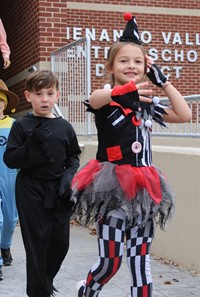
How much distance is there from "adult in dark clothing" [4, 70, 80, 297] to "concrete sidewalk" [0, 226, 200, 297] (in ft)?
2.63

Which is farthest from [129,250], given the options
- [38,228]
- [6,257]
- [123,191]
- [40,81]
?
[6,257]

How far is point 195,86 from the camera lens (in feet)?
38.0

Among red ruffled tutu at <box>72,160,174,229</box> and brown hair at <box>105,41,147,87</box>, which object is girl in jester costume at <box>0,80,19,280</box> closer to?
red ruffled tutu at <box>72,160,174,229</box>

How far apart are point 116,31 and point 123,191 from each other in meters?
7.87

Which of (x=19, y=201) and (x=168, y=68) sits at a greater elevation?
(x=168, y=68)

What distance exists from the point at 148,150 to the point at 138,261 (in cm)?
72

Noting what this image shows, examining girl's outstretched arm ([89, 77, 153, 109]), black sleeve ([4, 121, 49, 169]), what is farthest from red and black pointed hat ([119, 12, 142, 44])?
black sleeve ([4, 121, 49, 169])

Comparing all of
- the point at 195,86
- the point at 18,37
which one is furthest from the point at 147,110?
the point at 195,86

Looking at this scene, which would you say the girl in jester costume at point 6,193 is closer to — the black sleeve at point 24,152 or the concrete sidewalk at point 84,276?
the concrete sidewalk at point 84,276

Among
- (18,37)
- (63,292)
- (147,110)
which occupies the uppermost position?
(18,37)

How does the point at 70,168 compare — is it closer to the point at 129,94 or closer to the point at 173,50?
the point at 129,94

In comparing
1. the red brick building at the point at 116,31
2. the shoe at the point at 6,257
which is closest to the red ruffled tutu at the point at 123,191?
the shoe at the point at 6,257

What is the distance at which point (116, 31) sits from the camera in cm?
1096

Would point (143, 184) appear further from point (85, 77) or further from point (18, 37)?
point (18, 37)
